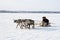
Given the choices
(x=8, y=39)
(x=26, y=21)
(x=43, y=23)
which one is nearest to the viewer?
(x=8, y=39)

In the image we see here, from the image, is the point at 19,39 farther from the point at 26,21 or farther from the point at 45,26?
the point at 45,26

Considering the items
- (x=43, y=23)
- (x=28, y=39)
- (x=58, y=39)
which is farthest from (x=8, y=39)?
(x=43, y=23)

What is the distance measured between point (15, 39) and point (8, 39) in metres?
0.23

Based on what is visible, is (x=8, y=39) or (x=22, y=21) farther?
(x=22, y=21)

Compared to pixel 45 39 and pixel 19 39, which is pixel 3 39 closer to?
pixel 19 39

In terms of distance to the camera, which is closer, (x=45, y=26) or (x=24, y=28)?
(x=24, y=28)

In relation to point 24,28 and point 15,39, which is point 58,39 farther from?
point 24,28

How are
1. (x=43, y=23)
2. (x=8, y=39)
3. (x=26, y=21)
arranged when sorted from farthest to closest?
(x=43, y=23) < (x=26, y=21) < (x=8, y=39)

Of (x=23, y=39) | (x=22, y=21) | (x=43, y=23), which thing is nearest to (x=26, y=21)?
(x=22, y=21)

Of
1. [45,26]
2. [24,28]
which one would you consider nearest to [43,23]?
[45,26]

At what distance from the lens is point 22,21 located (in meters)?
8.98

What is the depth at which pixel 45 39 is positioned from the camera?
641cm

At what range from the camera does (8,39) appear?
20.8ft

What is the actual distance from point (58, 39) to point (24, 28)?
307 centimetres
